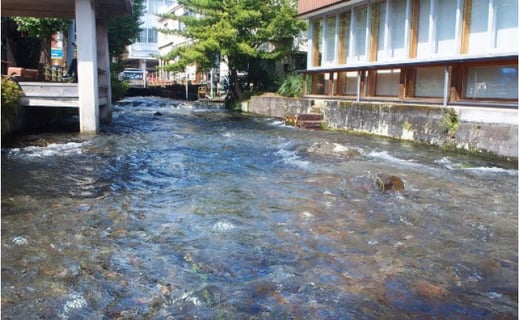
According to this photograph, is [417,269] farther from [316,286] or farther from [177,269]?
[177,269]

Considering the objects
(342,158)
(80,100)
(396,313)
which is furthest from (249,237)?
(80,100)

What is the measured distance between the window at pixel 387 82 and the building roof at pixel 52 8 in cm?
905

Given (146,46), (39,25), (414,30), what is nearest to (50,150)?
(39,25)

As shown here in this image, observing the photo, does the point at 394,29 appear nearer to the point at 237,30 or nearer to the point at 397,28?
the point at 397,28

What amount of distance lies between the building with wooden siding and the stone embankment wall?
2.82 ft

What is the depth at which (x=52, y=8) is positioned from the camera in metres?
16.5

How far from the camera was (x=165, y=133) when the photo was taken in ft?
53.8

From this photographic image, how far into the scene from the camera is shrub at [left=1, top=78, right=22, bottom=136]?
43.7 ft

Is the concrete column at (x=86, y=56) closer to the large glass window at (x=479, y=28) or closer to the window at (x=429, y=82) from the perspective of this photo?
the window at (x=429, y=82)

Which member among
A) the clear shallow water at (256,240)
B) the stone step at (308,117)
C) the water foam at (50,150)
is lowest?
the clear shallow water at (256,240)

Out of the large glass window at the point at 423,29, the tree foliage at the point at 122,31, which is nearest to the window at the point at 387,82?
the large glass window at the point at 423,29

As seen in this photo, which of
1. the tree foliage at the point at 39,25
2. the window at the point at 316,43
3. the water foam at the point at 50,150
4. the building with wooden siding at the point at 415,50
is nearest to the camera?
the water foam at the point at 50,150

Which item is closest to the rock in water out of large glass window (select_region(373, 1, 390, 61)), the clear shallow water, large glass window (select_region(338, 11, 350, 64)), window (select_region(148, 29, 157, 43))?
the clear shallow water

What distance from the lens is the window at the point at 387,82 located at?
17.5 meters
